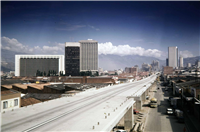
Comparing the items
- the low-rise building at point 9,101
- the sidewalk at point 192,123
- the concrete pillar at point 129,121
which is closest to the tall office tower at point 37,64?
the low-rise building at point 9,101

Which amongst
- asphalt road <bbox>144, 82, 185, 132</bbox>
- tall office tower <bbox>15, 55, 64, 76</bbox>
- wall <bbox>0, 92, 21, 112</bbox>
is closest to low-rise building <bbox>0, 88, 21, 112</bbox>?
wall <bbox>0, 92, 21, 112</bbox>

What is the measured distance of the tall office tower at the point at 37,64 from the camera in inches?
7657

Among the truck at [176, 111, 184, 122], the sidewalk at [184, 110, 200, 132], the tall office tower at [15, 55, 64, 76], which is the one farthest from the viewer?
the tall office tower at [15, 55, 64, 76]

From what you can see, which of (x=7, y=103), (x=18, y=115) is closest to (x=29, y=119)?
(x=18, y=115)

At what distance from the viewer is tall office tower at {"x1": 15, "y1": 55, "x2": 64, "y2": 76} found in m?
194

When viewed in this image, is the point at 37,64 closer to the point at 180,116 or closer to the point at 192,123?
the point at 180,116

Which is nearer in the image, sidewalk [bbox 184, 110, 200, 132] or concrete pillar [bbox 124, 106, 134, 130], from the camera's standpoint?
sidewalk [bbox 184, 110, 200, 132]

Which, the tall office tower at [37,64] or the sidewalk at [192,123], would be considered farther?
the tall office tower at [37,64]

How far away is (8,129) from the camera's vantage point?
1501cm

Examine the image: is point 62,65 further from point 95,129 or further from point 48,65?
point 95,129

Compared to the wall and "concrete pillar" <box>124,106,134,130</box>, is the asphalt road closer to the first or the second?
"concrete pillar" <box>124,106,134,130</box>

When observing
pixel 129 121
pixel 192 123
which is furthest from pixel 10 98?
pixel 192 123

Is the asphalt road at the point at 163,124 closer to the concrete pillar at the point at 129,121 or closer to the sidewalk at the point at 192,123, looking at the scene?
the sidewalk at the point at 192,123

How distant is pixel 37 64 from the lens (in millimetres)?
196125
